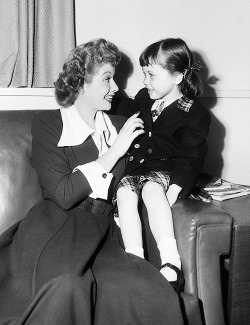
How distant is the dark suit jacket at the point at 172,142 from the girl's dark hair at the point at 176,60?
88 mm

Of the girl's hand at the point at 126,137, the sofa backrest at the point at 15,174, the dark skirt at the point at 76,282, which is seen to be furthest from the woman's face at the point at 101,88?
the dark skirt at the point at 76,282

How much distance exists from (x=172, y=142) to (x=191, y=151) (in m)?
0.13

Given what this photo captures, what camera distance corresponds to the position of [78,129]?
6.36 ft

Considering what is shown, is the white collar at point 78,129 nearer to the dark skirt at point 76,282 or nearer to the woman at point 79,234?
the woman at point 79,234

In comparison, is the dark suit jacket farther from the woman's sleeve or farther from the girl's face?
the woman's sleeve

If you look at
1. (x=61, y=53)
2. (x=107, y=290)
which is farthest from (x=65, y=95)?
(x=107, y=290)

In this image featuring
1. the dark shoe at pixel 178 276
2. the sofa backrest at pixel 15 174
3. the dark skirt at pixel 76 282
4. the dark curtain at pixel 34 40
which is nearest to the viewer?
the dark skirt at pixel 76 282

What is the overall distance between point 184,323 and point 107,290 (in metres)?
0.29

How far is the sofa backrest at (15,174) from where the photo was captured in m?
1.95

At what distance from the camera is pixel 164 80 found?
2041 millimetres

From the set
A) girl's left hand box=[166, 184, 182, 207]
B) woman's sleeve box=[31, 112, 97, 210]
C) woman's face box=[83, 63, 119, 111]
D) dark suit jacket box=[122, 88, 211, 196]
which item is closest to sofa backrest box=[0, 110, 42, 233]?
woman's sleeve box=[31, 112, 97, 210]

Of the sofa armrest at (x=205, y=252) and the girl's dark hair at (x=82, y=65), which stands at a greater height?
the girl's dark hair at (x=82, y=65)

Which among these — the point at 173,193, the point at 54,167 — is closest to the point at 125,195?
the point at 173,193

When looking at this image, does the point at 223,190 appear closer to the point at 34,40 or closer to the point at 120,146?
the point at 120,146
